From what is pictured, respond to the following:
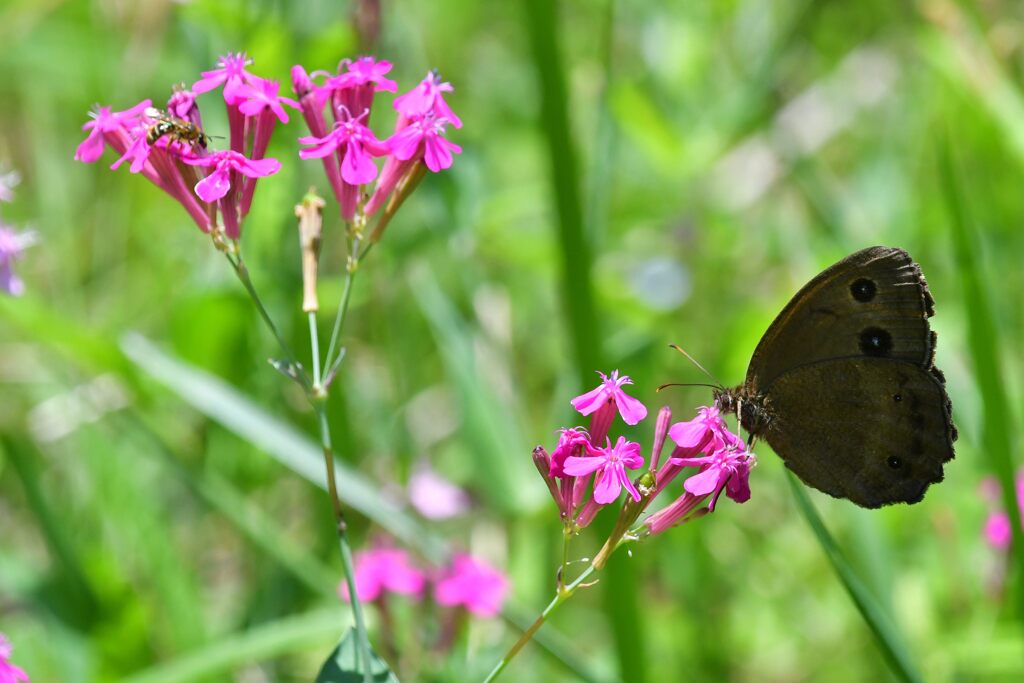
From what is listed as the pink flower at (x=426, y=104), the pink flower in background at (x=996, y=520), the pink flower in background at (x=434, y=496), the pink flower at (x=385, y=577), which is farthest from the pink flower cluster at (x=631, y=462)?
the pink flower in background at (x=434, y=496)

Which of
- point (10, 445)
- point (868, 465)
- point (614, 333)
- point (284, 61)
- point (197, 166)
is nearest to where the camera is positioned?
point (197, 166)

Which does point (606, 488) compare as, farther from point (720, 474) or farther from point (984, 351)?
point (984, 351)

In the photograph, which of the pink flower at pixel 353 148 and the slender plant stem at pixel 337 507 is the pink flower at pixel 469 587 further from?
the pink flower at pixel 353 148

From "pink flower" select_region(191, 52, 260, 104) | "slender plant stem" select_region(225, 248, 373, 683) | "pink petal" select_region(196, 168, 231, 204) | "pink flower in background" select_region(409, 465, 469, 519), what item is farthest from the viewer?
"pink flower in background" select_region(409, 465, 469, 519)

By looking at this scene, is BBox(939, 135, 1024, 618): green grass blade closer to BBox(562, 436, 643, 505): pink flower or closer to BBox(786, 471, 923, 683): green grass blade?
BBox(786, 471, 923, 683): green grass blade

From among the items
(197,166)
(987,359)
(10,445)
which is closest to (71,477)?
(10,445)

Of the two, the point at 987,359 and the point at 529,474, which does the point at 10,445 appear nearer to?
the point at 529,474

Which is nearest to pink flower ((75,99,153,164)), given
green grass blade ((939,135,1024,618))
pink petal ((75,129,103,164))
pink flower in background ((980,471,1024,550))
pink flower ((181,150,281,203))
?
pink petal ((75,129,103,164))
